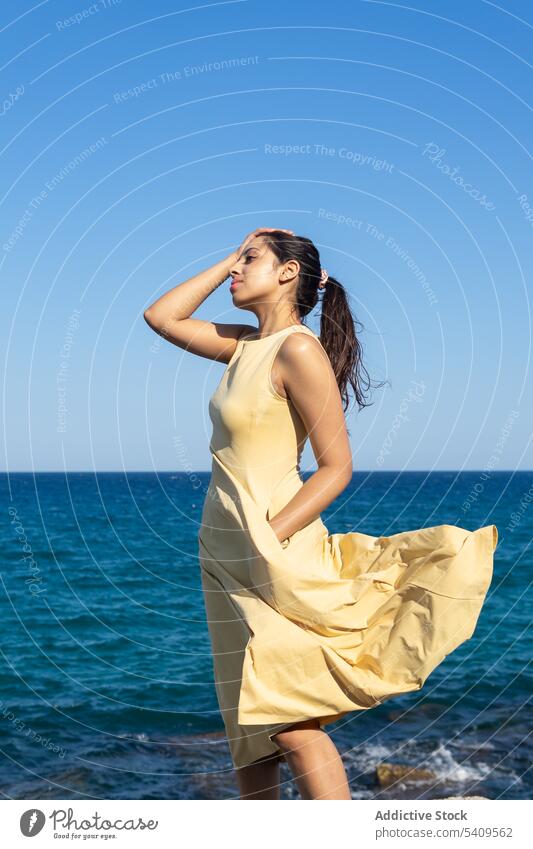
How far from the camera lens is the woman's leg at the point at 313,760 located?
3.76m

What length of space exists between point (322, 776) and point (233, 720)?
51 centimetres

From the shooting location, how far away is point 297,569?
3754 millimetres

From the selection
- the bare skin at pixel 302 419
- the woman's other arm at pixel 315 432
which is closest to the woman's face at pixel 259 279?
the bare skin at pixel 302 419

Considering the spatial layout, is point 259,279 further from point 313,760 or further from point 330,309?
point 313,760

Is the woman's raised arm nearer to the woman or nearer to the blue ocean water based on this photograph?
the woman

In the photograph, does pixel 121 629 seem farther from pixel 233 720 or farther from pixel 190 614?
pixel 233 720

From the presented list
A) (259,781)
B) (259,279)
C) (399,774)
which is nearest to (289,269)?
(259,279)

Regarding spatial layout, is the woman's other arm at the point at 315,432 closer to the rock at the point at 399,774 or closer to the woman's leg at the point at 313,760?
the woman's leg at the point at 313,760

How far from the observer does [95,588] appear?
1312 inches

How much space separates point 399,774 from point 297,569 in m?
11.0

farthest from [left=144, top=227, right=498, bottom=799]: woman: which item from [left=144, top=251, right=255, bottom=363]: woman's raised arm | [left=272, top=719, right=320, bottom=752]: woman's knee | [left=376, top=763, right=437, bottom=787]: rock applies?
[left=376, top=763, right=437, bottom=787]: rock

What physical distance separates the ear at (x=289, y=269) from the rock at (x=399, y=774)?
10.8 meters
